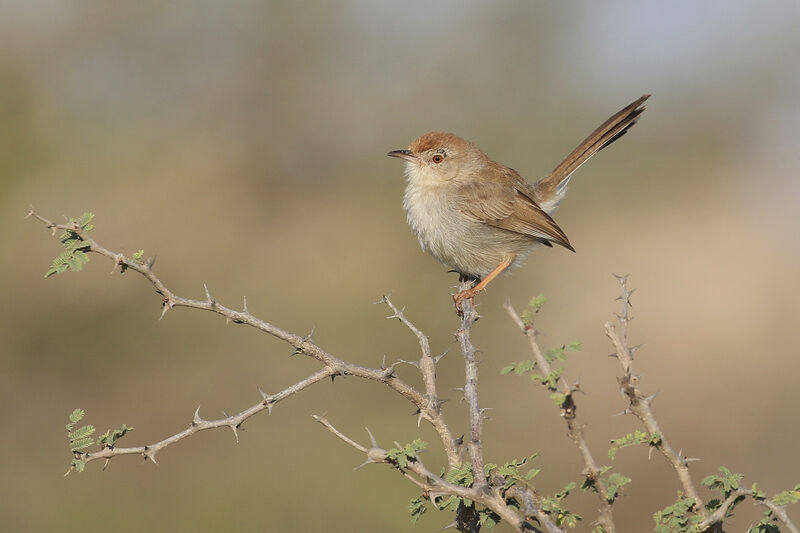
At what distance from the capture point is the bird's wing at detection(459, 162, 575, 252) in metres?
5.84

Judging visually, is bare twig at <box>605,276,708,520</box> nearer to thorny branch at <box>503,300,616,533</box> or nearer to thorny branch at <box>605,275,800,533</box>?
thorny branch at <box>605,275,800,533</box>

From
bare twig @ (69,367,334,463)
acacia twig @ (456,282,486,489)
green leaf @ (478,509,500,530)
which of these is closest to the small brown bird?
acacia twig @ (456,282,486,489)

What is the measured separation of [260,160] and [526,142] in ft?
13.4

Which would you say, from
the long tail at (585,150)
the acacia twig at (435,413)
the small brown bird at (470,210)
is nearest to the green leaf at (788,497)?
the acacia twig at (435,413)

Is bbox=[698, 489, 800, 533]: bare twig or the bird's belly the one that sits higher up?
the bird's belly

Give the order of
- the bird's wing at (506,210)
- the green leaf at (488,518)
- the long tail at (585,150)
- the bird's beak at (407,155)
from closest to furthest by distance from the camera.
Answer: the green leaf at (488,518), the bird's wing at (506,210), the bird's beak at (407,155), the long tail at (585,150)

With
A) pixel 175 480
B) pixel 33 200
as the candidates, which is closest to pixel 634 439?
pixel 175 480

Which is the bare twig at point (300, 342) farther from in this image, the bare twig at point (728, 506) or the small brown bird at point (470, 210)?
the small brown bird at point (470, 210)

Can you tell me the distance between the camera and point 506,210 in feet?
19.6

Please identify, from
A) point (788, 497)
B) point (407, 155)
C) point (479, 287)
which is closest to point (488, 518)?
point (788, 497)

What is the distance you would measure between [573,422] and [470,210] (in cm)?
341

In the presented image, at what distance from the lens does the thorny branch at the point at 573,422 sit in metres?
2.56

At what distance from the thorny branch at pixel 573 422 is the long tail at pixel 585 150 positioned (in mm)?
4019

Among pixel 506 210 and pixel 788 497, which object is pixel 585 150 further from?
pixel 788 497
